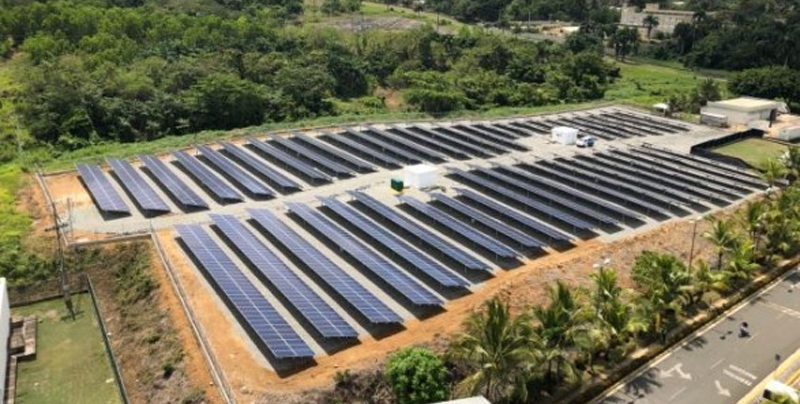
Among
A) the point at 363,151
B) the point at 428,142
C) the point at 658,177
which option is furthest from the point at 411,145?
the point at 658,177

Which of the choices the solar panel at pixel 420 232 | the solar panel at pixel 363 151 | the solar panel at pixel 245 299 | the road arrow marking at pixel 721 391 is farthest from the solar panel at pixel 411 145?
the road arrow marking at pixel 721 391

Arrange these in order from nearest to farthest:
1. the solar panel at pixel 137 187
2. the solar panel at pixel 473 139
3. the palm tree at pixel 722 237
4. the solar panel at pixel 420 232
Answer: the palm tree at pixel 722 237 < the solar panel at pixel 420 232 < the solar panel at pixel 137 187 < the solar panel at pixel 473 139

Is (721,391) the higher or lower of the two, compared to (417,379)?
lower

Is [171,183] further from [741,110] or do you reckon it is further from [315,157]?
[741,110]

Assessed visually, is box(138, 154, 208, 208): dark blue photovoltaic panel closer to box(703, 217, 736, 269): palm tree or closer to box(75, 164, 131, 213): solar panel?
box(75, 164, 131, 213): solar panel

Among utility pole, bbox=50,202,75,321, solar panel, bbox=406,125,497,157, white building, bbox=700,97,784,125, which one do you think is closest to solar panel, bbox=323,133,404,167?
solar panel, bbox=406,125,497,157

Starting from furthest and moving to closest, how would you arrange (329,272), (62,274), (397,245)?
(397,245)
(62,274)
(329,272)

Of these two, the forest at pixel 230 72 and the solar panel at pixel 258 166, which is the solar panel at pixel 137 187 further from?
the forest at pixel 230 72

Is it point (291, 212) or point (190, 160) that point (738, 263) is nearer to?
point (291, 212)
